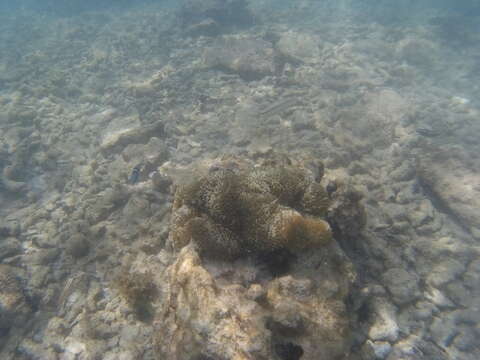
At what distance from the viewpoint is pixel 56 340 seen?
15.3ft

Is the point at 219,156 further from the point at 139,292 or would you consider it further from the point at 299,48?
the point at 299,48

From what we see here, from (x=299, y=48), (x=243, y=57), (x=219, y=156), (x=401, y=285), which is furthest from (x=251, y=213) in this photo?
(x=299, y=48)

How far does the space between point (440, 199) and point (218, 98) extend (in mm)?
6877

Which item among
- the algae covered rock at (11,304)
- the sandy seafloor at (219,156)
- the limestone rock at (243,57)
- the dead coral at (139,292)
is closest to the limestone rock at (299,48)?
the sandy seafloor at (219,156)

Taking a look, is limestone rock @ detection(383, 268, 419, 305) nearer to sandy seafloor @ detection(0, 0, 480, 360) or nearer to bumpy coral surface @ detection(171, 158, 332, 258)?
sandy seafloor @ detection(0, 0, 480, 360)

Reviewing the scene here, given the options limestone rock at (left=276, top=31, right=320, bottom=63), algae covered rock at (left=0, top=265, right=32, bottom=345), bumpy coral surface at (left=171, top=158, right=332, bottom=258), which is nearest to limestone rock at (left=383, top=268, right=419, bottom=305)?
bumpy coral surface at (left=171, top=158, right=332, bottom=258)

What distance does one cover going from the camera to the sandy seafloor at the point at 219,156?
441cm

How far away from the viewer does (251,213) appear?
11.0 feet

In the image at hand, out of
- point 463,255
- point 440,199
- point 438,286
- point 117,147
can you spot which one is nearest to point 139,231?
point 117,147

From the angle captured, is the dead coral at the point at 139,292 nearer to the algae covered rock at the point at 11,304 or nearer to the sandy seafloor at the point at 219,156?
the sandy seafloor at the point at 219,156

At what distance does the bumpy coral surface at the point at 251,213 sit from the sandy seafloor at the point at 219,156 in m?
0.76

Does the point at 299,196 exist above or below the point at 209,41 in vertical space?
above

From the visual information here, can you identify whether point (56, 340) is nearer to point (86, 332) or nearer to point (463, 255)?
point (86, 332)

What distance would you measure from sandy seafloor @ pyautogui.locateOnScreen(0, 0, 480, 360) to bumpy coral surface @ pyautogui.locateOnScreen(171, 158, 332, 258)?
755 mm
